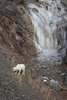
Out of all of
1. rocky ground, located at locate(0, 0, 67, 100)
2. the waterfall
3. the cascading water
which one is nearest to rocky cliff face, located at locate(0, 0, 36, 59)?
rocky ground, located at locate(0, 0, 67, 100)

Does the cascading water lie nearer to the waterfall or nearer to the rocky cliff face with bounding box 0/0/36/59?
the waterfall

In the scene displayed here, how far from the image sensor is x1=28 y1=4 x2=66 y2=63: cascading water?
20992 mm

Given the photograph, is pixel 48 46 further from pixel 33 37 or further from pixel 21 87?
pixel 21 87

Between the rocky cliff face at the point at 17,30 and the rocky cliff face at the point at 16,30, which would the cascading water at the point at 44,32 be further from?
the rocky cliff face at the point at 16,30

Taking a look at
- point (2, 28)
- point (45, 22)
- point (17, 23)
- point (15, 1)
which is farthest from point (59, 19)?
point (2, 28)

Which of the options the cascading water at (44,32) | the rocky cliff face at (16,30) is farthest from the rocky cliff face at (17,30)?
the cascading water at (44,32)

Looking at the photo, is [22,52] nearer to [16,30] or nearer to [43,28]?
[16,30]

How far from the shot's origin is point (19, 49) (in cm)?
1777

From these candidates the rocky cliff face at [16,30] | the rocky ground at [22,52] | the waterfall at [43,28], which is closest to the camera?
the rocky ground at [22,52]

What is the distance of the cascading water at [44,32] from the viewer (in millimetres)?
20992

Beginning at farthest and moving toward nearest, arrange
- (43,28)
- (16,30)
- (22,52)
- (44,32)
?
(43,28) < (44,32) < (16,30) < (22,52)

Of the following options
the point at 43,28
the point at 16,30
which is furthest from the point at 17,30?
the point at 43,28

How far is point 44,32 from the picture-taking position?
23.7 metres

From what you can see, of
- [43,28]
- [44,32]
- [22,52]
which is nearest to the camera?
[22,52]
